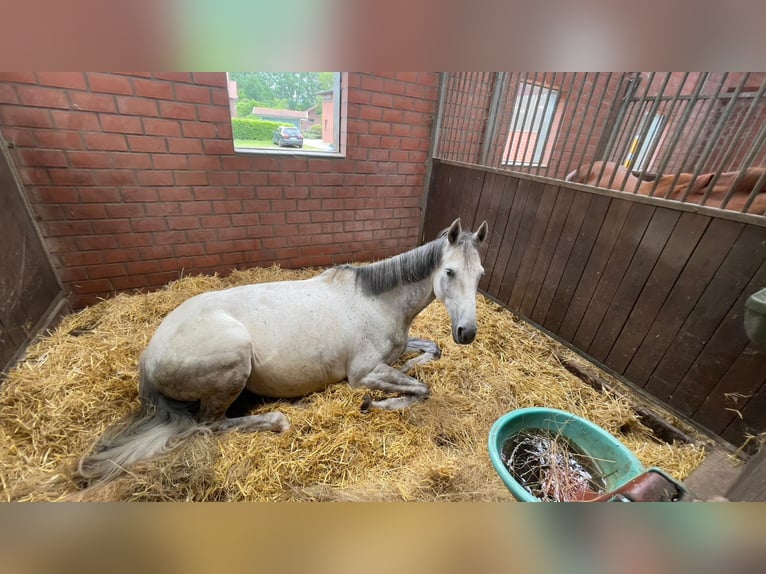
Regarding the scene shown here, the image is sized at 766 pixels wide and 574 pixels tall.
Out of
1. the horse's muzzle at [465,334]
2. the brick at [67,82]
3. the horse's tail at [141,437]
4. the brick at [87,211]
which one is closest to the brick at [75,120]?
the brick at [67,82]

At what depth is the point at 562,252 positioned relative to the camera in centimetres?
245

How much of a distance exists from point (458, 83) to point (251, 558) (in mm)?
3849

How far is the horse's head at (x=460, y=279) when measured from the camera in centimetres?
157

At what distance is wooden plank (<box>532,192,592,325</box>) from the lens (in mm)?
2303

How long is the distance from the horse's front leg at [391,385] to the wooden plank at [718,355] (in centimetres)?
148

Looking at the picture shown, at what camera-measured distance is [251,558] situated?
0.81ft

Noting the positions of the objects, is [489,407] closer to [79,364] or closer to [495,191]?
[495,191]

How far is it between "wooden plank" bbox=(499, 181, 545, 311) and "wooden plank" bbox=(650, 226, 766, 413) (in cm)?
116

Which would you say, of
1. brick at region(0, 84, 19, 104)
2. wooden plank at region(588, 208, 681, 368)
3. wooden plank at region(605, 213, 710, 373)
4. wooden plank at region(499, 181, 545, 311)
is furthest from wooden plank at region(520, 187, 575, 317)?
brick at region(0, 84, 19, 104)

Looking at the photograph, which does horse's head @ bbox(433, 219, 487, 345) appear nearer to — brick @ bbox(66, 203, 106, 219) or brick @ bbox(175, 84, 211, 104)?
brick @ bbox(175, 84, 211, 104)

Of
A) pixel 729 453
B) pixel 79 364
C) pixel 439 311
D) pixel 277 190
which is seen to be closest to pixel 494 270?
pixel 439 311

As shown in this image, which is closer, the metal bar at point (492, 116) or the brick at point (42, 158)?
the brick at point (42, 158)

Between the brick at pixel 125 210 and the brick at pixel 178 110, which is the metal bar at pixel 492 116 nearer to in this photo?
the brick at pixel 178 110

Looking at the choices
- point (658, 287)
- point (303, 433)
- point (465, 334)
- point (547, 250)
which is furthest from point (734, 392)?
point (303, 433)
